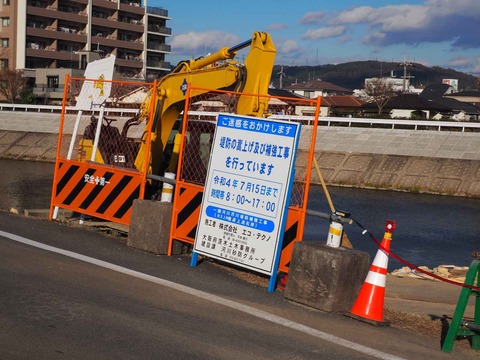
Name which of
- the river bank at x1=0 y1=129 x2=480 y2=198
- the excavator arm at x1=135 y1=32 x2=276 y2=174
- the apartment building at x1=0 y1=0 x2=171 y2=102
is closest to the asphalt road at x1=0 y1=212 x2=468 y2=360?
the excavator arm at x1=135 y1=32 x2=276 y2=174

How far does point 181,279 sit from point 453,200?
25.5m

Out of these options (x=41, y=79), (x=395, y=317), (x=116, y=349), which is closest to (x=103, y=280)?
(x=116, y=349)

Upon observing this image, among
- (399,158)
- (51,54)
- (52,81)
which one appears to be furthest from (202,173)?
(51,54)

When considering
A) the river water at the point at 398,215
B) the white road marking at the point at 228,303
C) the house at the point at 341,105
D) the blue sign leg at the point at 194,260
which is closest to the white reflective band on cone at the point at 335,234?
the white road marking at the point at 228,303

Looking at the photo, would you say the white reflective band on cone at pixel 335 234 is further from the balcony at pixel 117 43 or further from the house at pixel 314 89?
the house at pixel 314 89

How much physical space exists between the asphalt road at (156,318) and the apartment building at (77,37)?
69094mm

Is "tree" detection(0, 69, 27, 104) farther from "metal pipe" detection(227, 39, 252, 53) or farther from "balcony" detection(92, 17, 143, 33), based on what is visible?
"metal pipe" detection(227, 39, 252, 53)

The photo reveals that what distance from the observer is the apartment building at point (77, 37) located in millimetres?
79438

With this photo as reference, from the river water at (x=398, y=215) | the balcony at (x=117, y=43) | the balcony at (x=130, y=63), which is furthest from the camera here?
the balcony at (x=130, y=63)

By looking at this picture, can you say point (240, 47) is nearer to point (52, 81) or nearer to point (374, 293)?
point (374, 293)

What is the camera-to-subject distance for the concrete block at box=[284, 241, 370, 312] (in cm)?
785

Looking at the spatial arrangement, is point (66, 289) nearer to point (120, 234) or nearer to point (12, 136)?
point (120, 234)

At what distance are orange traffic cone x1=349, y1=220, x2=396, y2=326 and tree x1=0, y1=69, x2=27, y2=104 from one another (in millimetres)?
69920

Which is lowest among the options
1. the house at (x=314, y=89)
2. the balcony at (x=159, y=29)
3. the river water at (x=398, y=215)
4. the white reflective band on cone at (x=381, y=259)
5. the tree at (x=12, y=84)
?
the river water at (x=398, y=215)
